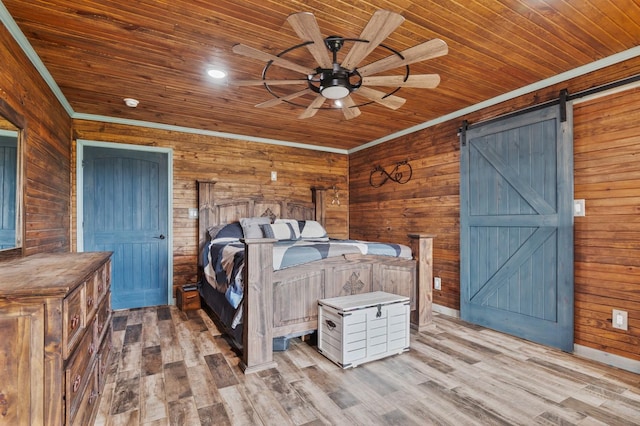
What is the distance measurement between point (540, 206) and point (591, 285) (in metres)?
0.76

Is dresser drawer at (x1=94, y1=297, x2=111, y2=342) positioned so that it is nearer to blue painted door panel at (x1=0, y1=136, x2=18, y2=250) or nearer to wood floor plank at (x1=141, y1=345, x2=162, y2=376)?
wood floor plank at (x1=141, y1=345, x2=162, y2=376)

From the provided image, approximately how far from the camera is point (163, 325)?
350cm

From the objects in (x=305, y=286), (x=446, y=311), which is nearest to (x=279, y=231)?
(x=305, y=286)

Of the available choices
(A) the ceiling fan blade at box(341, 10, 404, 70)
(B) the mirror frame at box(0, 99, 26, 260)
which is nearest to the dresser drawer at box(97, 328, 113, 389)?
(B) the mirror frame at box(0, 99, 26, 260)

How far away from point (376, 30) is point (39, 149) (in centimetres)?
275

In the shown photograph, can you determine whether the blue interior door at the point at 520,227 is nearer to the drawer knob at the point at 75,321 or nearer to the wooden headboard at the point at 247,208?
the wooden headboard at the point at 247,208

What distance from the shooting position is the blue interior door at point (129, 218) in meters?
3.98

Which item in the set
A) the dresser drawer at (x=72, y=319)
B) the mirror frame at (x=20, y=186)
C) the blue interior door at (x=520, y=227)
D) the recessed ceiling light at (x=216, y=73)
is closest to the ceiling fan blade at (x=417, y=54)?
the recessed ceiling light at (x=216, y=73)

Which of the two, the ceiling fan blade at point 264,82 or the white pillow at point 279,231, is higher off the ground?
the ceiling fan blade at point 264,82

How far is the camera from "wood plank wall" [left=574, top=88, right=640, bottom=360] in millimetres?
2469

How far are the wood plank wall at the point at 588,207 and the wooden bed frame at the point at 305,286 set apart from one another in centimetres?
74

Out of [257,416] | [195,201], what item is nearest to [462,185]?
[257,416]

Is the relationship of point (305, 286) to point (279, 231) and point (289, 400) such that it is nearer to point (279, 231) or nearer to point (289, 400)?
point (289, 400)

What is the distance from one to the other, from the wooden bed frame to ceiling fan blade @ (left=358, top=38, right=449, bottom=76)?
145cm
